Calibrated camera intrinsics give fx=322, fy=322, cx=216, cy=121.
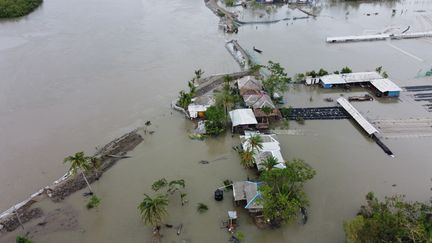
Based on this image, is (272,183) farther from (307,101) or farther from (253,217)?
(307,101)

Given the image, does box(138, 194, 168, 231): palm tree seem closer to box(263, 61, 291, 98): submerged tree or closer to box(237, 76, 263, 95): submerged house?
box(237, 76, 263, 95): submerged house

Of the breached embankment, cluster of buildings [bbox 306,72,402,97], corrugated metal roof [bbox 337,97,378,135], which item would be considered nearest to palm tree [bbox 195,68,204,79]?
the breached embankment

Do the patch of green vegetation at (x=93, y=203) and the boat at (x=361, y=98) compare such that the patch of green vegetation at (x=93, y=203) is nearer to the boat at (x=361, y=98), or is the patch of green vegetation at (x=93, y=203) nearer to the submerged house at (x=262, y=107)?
the submerged house at (x=262, y=107)

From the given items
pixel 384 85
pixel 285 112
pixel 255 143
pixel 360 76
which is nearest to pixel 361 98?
pixel 384 85

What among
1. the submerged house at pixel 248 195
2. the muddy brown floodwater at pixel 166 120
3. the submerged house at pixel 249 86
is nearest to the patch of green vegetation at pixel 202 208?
the muddy brown floodwater at pixel 166 120

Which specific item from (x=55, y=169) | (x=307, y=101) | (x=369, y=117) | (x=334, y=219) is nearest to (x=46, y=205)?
(x=55, y=169)

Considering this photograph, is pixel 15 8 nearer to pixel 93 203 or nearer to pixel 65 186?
pixel 65 186
